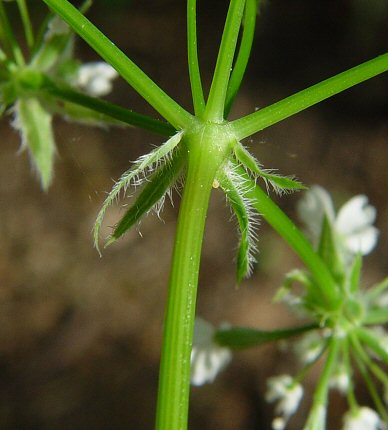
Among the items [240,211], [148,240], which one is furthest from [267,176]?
[148,240]

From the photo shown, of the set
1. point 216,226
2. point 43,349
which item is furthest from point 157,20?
point 43,349

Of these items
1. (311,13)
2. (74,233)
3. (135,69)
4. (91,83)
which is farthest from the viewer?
(311,13)

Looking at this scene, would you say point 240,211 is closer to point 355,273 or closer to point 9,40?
point 355,273

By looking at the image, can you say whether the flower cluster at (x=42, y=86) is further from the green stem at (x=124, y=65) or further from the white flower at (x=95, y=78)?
the green stem at (x=124, y=65)

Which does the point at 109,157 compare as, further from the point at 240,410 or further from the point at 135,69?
the point at 135,69

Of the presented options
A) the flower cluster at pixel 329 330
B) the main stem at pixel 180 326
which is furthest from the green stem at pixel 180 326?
the flower cluster at pixel 329 330

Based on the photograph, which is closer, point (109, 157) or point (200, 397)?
point (200, 397)

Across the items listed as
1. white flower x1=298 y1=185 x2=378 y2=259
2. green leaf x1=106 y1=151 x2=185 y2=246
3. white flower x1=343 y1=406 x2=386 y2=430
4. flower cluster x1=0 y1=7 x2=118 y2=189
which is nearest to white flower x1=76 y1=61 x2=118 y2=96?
flower cluster x1=0 y1=7 x2=118 y2=189

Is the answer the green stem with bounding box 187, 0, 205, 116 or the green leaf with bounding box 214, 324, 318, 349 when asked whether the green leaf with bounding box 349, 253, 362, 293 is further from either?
the green stem with bounding box 187, 0, 205, 116
